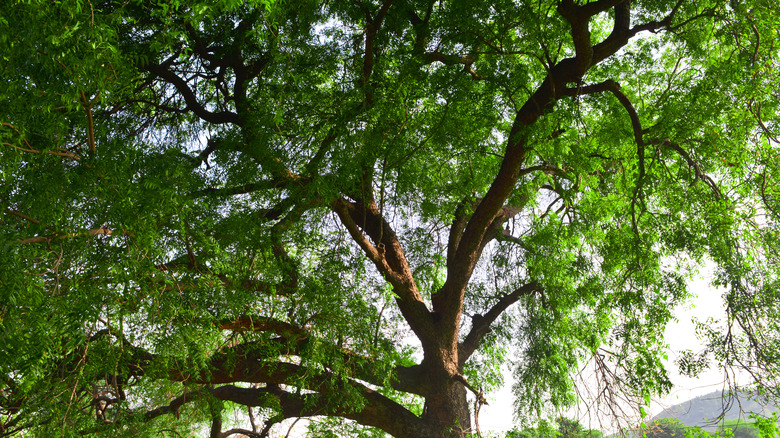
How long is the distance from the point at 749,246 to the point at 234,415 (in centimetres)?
702

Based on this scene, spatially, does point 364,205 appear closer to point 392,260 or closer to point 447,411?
point 392,260

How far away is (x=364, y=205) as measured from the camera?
5.14 m

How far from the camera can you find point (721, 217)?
5.00m

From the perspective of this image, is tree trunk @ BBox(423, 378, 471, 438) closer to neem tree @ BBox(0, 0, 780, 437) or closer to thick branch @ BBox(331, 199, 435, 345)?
neem tree @ BBox(0, 0, 780, 437)

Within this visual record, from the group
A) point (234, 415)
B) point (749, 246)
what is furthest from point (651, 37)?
point (234, 415)

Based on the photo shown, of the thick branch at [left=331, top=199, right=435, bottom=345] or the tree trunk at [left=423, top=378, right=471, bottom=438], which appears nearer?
the tree trunk at [left=423, top=378, right=471, bottom=438]

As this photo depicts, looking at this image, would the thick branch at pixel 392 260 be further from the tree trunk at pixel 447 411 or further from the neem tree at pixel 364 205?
the tree trunk at pixel 447 411

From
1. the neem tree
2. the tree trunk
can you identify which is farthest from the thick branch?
the tree trunk

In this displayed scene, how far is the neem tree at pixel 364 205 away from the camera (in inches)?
132

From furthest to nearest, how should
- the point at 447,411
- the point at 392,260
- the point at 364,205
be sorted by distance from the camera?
the point at 392,260, the point at 447,411, the point at 364,205

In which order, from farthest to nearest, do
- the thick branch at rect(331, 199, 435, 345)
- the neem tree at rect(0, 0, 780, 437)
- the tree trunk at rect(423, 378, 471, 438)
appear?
the thick branch at rect(331, 199, 435, 345) → the tree trunk at rect(423, 378, 471, 438) → the neem tree at rect(0, 0, 780, 437)

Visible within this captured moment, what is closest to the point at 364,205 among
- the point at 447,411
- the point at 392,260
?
the point at 392,260

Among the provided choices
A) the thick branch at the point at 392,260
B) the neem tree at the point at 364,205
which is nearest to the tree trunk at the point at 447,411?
the neem tree at the point at 364,205

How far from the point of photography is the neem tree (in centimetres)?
335
